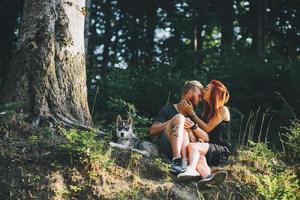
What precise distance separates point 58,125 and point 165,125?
55.6 inches

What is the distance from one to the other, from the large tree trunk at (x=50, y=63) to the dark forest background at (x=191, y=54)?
15.8 inches

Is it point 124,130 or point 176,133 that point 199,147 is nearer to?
point 176,133

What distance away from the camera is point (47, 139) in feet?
21.9

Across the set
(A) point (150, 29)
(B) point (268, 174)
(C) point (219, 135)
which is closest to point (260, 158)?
(B) point (268, 174)

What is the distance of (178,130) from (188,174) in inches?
23.4

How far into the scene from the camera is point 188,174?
21.0 ft

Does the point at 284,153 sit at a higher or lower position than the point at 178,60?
lower

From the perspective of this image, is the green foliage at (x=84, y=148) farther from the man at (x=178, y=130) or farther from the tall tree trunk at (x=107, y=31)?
the tall tree trunk at (x=107, y=31)

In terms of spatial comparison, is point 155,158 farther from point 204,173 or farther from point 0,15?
point 0,15

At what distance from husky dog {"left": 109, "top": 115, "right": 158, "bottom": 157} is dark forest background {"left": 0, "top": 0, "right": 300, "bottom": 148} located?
46 cm

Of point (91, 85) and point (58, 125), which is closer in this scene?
point (58, 125)

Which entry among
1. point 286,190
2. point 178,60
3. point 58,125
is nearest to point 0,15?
point 178,60

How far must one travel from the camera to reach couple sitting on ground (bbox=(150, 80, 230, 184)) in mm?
6602

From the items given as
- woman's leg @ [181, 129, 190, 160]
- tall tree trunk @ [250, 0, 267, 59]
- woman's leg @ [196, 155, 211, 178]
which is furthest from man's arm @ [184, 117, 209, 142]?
tall tree trunk @ [250, 0, 267, 59]
